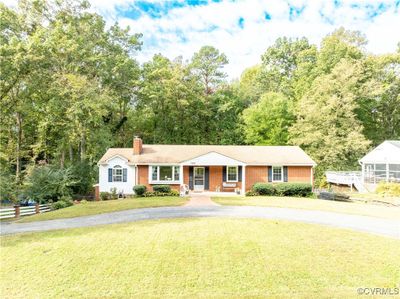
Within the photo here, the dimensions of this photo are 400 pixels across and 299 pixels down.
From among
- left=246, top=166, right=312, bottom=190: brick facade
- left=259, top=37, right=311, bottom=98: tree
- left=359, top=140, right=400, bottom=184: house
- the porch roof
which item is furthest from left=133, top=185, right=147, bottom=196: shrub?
left=259, top=37, right=311, bottom=98: tree

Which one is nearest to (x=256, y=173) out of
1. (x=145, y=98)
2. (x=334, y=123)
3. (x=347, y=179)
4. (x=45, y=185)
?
(x=347, y=179)

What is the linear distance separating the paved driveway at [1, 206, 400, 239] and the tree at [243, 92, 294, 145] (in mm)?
20001

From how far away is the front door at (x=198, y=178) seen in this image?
2391 centimetres

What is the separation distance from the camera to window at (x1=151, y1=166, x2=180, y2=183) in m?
23.6

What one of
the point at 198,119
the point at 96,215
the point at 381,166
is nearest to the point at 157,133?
the point at 198,119

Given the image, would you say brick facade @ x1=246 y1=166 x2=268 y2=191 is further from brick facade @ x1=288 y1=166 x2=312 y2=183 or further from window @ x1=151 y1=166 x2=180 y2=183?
window @ x1=151 y1=166 x2=180 y2=183

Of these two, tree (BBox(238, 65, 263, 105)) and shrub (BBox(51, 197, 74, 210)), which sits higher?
tree (BBox(238, 65, 263, 105))

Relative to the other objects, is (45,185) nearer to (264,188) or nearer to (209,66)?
(264,188)

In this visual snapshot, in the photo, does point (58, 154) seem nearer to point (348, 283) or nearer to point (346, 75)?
point (348, 283)

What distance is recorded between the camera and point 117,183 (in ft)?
76.6

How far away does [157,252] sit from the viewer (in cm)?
833

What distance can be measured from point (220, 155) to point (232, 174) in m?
2.32

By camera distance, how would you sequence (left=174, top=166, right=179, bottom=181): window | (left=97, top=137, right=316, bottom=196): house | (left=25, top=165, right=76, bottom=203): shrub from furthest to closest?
(left=174, top=166, right=179, bottom=181): window, (left=97, top=137, right=316, bottom=196): house, (left=25, top=165, right=76, bottom=203): shrub

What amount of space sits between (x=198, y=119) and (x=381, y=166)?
21187mm
